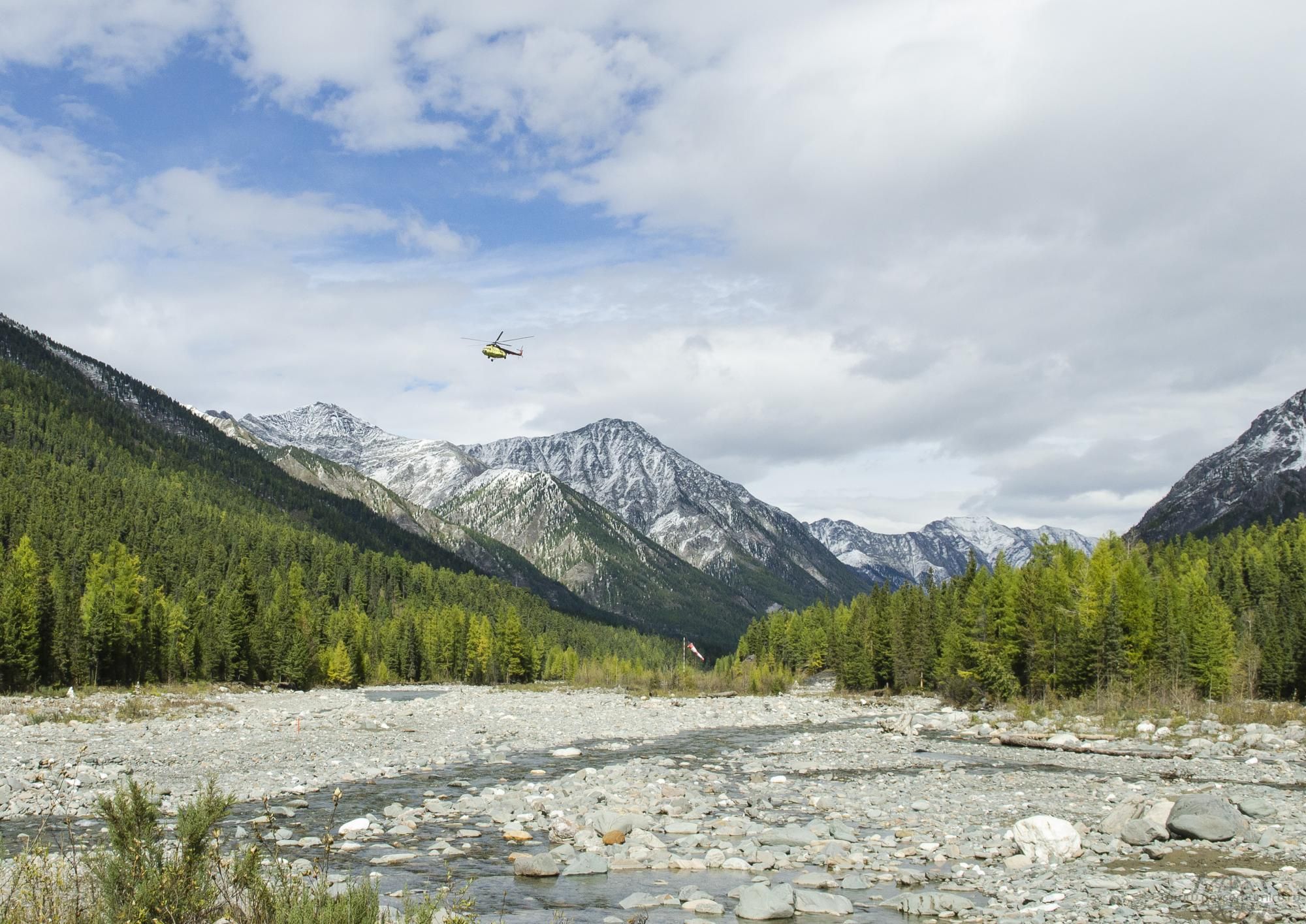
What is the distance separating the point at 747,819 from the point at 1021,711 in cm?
4069

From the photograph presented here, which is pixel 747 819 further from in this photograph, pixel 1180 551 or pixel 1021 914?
pixel 1180 551

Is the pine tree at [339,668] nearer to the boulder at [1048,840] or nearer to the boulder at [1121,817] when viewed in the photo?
the boulder at [1121,817]

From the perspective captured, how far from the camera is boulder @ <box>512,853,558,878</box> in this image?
63.7ft

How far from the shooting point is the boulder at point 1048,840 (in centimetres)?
1994

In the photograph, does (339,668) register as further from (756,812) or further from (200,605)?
(756,812)

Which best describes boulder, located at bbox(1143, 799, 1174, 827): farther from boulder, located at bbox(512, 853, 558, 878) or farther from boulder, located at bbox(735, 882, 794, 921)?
boulder, located at bbox(512, 853, 558, 878)

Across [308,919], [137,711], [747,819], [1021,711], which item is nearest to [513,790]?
[747,819]

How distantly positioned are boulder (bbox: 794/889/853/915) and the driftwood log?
2860cm

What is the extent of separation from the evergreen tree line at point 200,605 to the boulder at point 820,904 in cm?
7323

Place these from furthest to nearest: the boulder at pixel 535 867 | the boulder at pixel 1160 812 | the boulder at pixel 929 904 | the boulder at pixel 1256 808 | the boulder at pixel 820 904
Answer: the boulder at pixel 1256 808 < the boulder at pixel 1160 812 < the boulder at pixel 535 867 < the boulder at pixel 820 904 < the boulder at pixel 929 904

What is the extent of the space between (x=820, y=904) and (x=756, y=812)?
404 inches

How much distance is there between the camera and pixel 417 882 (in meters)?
18.2

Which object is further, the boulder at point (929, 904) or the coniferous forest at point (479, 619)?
the coniferous forest at point (479, 619)

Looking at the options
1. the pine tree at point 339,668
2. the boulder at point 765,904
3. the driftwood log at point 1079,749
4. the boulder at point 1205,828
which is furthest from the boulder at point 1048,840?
the pine tree at point 339,668
